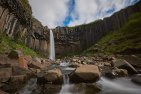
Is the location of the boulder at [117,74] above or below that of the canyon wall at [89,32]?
below

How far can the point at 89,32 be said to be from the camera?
90250 millimetres

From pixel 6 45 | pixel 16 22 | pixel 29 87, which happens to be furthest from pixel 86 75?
pixel 16 22

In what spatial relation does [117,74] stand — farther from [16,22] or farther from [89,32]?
[89,32]

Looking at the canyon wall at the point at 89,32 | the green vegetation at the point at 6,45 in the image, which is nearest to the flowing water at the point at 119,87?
the green vegetation at the point at 6,45

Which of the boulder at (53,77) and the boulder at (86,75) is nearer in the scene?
the boulder at (53,77)

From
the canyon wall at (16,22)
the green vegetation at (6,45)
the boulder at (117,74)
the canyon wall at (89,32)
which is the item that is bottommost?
the boulder at (117,74)

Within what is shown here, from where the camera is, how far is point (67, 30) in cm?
9219

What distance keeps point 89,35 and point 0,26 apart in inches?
2229

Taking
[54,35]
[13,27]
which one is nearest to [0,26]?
[13,27]

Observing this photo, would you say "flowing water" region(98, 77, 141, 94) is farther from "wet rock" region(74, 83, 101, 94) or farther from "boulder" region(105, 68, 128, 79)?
"boulder" region(105, 68, 128, 79)

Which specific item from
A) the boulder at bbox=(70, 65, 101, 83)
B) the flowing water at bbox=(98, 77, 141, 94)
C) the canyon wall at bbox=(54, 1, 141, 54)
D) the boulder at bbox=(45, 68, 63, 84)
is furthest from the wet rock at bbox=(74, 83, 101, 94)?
the canyon wall at bbox=(54, 1, 141, 54)

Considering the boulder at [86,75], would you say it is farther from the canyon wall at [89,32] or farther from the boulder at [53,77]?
the canyon wall at [89,32]

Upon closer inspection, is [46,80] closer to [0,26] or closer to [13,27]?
[0,26]

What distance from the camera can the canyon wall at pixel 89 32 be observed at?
86.3 m
